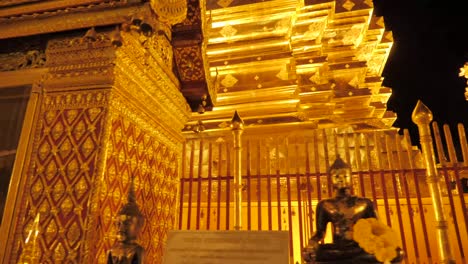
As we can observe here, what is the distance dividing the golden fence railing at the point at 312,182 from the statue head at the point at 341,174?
124 centimetres

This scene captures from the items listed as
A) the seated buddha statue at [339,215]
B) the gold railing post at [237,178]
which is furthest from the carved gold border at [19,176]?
the seated buddha statue at [339,215]

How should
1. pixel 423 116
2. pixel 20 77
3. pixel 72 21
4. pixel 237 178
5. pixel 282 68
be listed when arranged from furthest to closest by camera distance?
1. pixel 282 68
2. pixel 237 178
3. pixel 423 116
4. pixel 20 77
5. pixel 72 21

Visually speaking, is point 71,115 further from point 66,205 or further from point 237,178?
point 237,178

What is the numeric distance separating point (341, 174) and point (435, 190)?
1.39 m

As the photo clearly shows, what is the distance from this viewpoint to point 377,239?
2.38 metres

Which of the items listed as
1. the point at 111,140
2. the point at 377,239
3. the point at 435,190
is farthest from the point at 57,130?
the point at 435,190

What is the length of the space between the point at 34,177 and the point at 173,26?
2.13 meters

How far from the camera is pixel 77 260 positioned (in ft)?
8.54

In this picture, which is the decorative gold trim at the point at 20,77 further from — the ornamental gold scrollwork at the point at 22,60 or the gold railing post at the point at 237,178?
the gold railing post at the point at 237,178

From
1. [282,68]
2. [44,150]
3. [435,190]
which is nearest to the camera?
[44,150]

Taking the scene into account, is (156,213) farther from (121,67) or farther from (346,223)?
(346,223)

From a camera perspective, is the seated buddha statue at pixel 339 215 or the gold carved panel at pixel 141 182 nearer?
the seated buddha statue at pixel 339 215

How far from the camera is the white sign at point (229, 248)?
8.27ft

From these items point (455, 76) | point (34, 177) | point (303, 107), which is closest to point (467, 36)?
point (455, 76)
